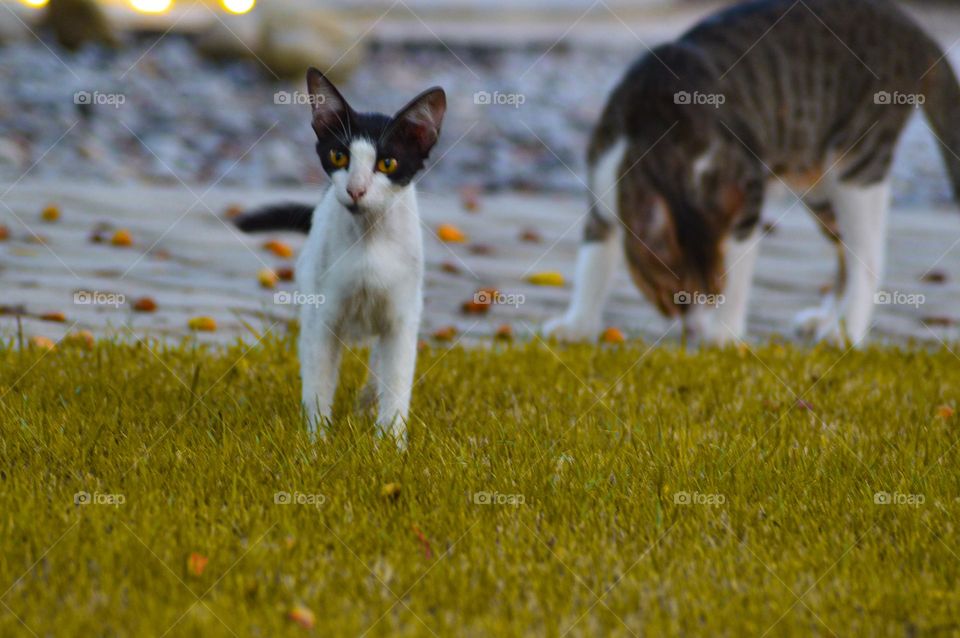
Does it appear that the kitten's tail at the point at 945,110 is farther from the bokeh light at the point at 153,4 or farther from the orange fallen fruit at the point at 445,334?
the bokeh light at the point at 153,4

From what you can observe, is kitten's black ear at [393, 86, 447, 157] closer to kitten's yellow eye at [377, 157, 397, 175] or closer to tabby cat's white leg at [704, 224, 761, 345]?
kitten's yellow eye at [377, 157, 397, 175]

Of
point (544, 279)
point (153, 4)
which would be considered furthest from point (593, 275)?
point (153, 4)

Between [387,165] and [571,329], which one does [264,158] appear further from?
[387,165]

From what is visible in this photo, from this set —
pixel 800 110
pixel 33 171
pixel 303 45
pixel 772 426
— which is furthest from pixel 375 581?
pixel 303 45

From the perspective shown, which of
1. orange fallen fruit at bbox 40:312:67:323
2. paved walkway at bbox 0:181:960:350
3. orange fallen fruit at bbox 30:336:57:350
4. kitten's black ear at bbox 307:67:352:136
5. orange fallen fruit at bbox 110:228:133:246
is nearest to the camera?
kitten's black ear at bbox 307:67:352:136

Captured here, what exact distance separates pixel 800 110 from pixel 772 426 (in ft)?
5.58

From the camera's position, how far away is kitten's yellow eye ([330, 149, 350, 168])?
2.56 m

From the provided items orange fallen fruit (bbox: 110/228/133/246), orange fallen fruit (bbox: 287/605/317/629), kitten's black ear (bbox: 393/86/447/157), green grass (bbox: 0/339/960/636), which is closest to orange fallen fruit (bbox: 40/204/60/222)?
orange fallen fruit (bbox: 110/228/133/246)

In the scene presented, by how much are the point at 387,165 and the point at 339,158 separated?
0.36 feet

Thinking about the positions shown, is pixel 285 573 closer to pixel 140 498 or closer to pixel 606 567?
pixel 140 498

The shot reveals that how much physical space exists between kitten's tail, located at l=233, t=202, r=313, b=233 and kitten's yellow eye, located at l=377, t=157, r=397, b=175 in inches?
23.9

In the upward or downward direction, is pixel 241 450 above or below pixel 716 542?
above

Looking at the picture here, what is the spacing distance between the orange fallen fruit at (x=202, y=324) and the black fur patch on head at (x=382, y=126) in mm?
1350

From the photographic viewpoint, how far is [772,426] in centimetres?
301
